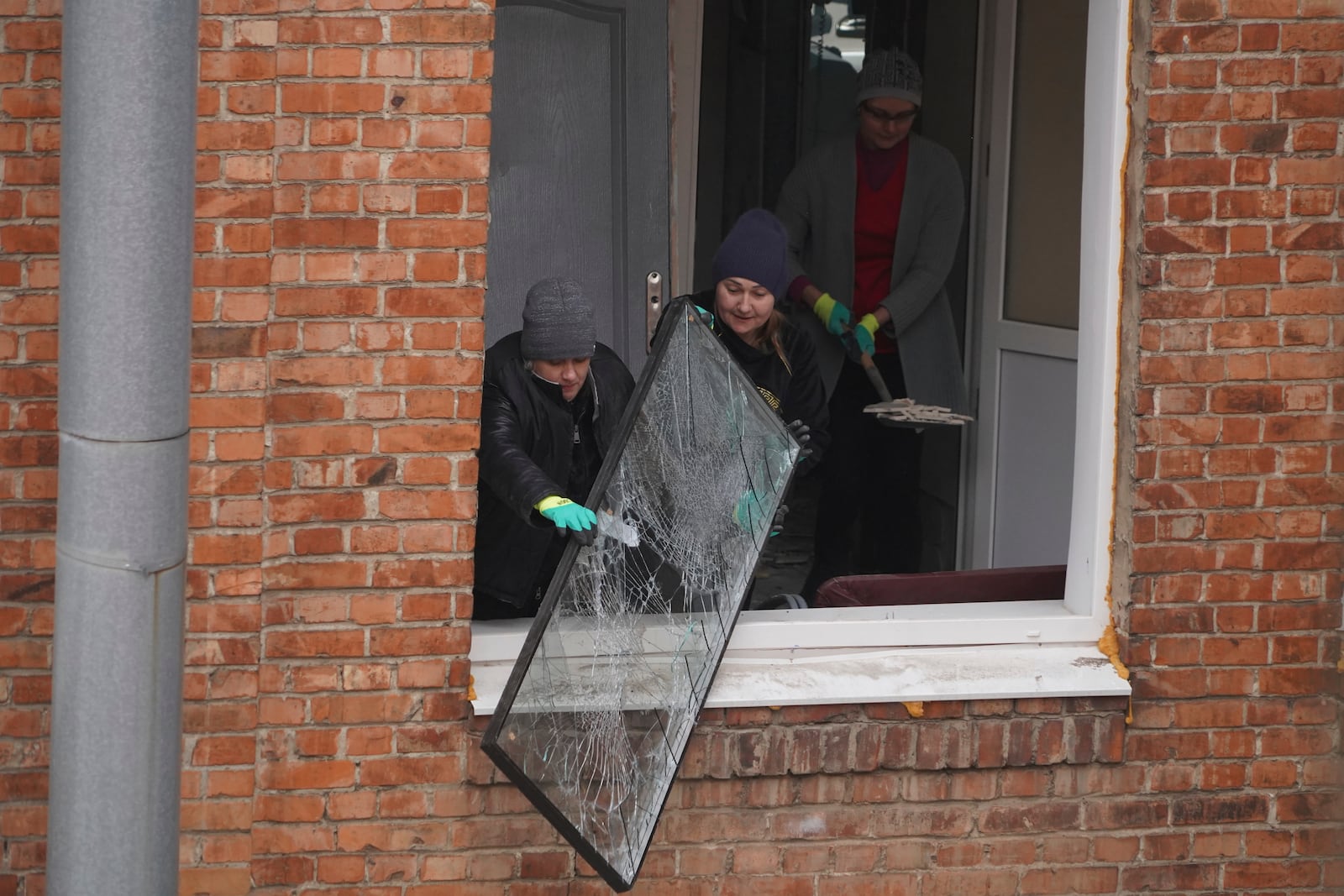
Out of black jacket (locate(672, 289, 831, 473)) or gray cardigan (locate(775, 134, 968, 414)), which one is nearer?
black jacket (locate(672, 289, 831, 473))

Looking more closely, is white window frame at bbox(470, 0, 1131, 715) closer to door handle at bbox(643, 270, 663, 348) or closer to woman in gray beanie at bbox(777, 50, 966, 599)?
door handle at bbox(643, 270, 663, 348)

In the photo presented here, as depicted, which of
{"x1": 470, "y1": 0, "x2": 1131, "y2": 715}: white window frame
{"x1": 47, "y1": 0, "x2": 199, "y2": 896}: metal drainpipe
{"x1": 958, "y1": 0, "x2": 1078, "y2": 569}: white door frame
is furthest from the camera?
{"x1": 958, "y1": 0, "x2": 1078, "y2": 569}: white door frame

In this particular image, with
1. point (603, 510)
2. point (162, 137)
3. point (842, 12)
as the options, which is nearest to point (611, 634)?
point (603, 510)

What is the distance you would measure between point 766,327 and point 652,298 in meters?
0.61

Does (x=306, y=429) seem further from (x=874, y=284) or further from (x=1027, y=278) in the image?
(x=1027, y=278)

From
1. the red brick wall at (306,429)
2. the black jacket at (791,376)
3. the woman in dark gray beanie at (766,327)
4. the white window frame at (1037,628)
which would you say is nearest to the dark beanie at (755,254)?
the woman in dark gray beanie at (766,327)

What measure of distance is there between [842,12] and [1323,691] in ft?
14.6

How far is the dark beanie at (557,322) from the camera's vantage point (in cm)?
332

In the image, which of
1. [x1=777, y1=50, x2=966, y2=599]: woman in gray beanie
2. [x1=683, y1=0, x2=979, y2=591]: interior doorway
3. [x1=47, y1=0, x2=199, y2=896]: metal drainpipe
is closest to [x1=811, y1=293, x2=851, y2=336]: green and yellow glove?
[x1=777, y1=50, x2=966, y2=599]: woman in gray beanie

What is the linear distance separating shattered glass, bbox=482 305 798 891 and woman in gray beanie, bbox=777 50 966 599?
1.74 metres

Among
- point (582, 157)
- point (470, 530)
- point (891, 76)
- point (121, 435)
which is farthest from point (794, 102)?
point (121, 435)

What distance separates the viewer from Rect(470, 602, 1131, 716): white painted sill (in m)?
3.51

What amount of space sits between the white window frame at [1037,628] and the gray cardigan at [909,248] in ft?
5.30

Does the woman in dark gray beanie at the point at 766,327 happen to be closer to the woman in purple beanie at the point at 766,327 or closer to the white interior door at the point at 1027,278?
the woman in purple beanie at the point at 766,327
